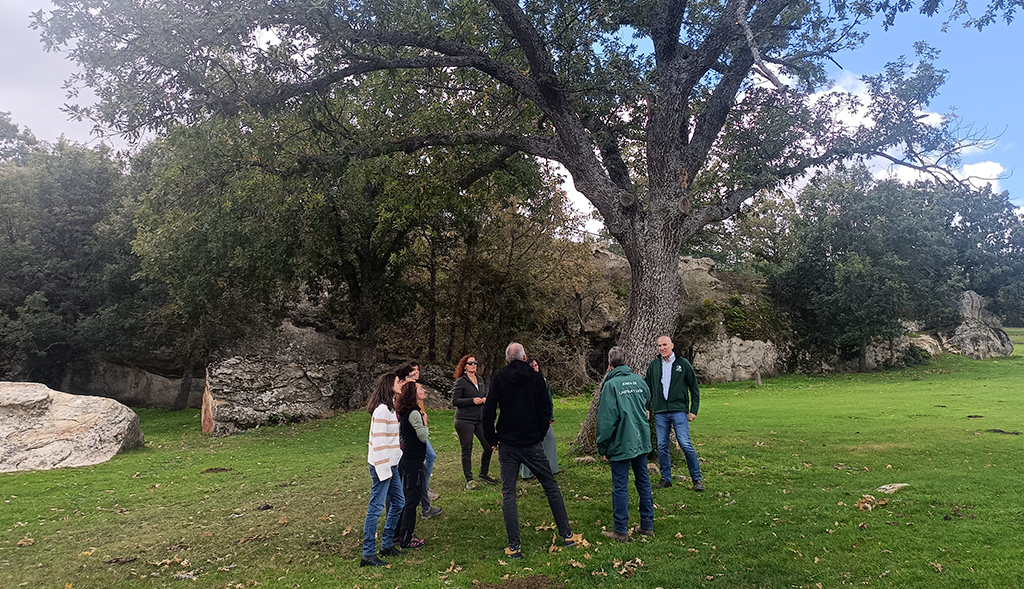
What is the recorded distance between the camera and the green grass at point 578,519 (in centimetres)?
589

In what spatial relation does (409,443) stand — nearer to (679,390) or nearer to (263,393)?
(679,390)

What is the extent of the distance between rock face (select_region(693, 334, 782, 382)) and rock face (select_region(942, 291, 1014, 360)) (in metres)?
15.2

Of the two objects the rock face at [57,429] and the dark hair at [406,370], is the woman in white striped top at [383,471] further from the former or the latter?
the rock face at [57,429]

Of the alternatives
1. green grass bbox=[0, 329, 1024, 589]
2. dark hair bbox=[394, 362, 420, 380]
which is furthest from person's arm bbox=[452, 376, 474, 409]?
dark hair bbox=[394, 362, 420, 380]

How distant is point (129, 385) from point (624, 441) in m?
29.6

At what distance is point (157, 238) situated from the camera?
18156mm

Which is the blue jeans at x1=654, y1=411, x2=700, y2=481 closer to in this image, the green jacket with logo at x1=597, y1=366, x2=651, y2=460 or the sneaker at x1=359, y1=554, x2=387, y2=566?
the green jacket with logo at x1=597, y1=366, x2=651, y2=460

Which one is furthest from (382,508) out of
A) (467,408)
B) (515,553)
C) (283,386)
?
(283,386)

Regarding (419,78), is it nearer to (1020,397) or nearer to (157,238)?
(157,238)

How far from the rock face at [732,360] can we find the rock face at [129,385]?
24.4 metres

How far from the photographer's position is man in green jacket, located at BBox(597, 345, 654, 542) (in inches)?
262

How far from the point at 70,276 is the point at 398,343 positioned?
15187 mm

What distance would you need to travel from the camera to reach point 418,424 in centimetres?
683

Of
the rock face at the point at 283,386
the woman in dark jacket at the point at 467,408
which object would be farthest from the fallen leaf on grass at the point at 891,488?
Result: the rock face at the point at 283,386
